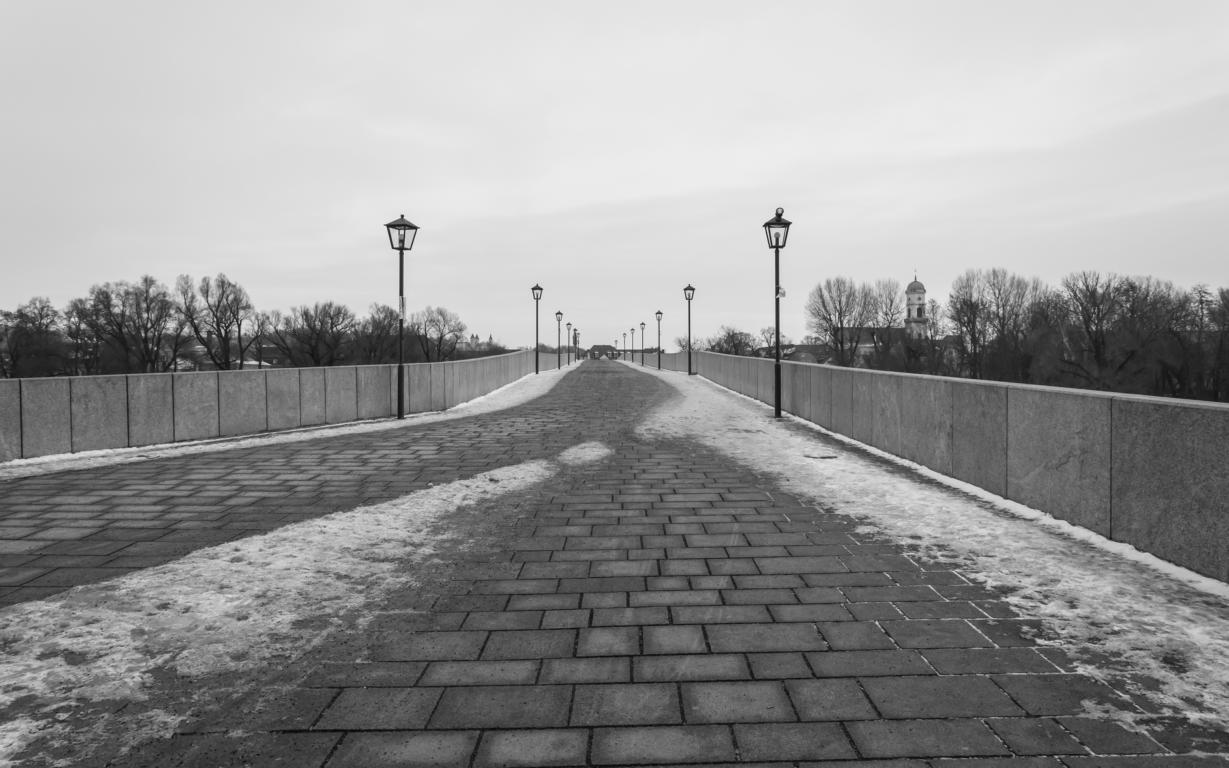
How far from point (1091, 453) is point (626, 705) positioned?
4.62m

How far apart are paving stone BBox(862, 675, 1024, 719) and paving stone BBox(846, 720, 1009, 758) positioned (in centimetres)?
7

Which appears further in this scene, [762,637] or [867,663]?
[762,637]

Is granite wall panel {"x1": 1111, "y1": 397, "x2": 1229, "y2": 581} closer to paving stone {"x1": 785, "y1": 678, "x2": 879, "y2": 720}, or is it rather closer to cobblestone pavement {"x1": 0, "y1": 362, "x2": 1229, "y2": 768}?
cobblestone pavement {"x1": 0, "y1": 362, "x2": 1229, "y2": 768}

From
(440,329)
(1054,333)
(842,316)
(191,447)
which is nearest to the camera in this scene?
(191,447)

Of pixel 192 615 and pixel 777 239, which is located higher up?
pixel 777 239

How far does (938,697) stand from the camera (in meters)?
3.11

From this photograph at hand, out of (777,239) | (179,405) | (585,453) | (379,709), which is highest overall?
(777,239)

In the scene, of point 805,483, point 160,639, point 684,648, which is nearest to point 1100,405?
point 805,483

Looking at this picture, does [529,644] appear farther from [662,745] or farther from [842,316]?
[842,316]

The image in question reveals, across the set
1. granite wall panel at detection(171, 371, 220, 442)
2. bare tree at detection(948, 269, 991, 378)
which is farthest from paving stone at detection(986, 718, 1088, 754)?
bare tree at detection(948, 269, 991, 378)

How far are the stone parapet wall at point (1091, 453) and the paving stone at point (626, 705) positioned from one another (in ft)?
12.3

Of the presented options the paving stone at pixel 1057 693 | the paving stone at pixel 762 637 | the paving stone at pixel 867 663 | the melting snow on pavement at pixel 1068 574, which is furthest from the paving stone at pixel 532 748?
Result: the melting snow on pavement at pixel 1068 574

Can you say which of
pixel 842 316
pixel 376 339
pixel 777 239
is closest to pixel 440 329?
pixel 376 339

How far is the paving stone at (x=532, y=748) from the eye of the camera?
8.66 ft
